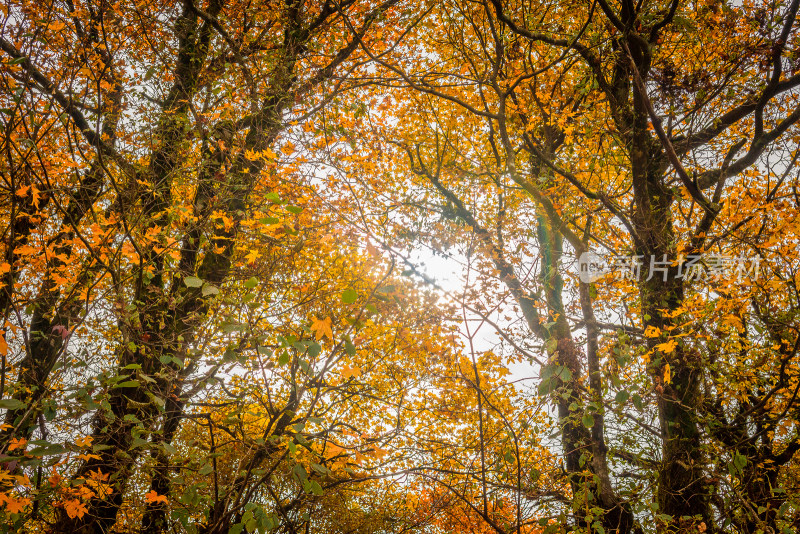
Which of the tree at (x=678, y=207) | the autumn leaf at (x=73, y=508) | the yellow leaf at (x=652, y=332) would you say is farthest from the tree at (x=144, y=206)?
the yellow leaf at (x=652, y=332)

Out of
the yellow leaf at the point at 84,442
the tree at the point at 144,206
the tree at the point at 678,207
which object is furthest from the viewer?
the tree at the point at 678,207

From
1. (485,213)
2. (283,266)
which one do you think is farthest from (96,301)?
(485,213)

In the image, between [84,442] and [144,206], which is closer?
[84,442]

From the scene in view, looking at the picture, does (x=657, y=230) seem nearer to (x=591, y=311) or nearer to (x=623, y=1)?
(x=591, y=311)

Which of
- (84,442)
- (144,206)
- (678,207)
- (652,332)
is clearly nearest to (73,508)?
(84,442)

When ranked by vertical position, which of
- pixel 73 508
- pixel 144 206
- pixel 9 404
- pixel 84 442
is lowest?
pixel 73 508

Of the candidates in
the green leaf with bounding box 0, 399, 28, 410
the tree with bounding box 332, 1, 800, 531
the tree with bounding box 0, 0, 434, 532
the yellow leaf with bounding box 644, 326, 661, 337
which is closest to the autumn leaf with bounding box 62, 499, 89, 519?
the tree with bounding box 0, 0, 434, 532

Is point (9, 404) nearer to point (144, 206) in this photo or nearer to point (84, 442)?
point (84, 442)

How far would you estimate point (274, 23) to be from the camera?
6.61 m

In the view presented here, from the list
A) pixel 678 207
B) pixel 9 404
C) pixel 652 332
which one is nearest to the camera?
pixel 9 404

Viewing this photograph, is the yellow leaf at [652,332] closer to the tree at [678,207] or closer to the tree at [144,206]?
the tree at [678,207]

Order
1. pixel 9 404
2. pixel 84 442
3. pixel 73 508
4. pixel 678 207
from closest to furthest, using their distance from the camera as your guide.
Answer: pixel 9 404 → pixel 84 442 → pixel 73 508 → pixel 678 207

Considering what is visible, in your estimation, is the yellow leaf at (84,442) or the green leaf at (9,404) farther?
the yellow leaf at (84,442)

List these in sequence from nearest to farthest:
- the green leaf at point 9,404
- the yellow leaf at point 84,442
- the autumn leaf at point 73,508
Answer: the green leaf at point 9,404 < the yellow leaf at point 84,442 < the autumn leaf at point 73,508
